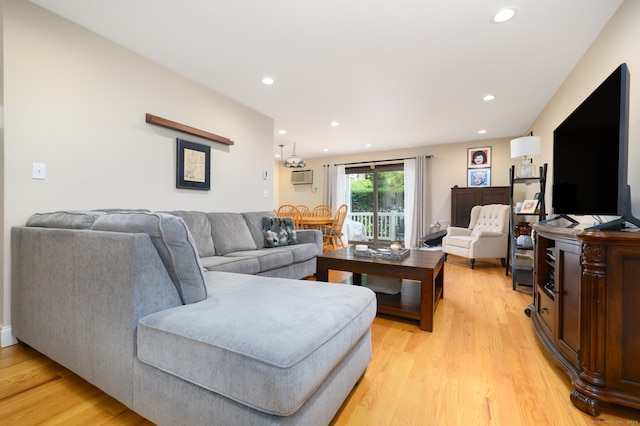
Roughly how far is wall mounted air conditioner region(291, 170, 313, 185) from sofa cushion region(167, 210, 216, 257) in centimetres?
464

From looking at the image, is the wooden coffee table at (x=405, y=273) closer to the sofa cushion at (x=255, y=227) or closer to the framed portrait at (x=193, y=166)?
the sofa cushion at (x=255, y=227)

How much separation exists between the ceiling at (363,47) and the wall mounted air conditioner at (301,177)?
3331 mm

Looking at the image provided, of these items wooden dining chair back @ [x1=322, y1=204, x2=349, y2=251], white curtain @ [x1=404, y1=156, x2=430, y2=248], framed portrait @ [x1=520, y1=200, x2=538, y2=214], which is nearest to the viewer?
framed portrait @ [x1=520, y1=200, x2=538, y2=214]

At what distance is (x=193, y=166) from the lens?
3.03 m

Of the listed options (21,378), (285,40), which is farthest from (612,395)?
(285,40)

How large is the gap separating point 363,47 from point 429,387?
251 cm

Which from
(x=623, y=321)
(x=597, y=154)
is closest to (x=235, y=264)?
(x=623, y=321)

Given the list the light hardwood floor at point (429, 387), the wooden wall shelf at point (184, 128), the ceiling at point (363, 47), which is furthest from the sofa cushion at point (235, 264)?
the ceiling at point (363, 47)

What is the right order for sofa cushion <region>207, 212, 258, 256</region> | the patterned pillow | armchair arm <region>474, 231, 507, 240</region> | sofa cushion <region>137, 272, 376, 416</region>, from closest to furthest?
sofa cushion <region>137, 272, 376, 416</region>
sofa cushion <region>207, 212, 258, 256</region>
the patterned pillow
armchair arm <region>474, 231, 507, 240</region>

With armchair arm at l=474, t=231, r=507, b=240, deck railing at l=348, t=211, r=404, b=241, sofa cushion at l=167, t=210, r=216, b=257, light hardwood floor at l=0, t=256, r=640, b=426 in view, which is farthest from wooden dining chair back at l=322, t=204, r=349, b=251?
light hardwood floor at l=0, t=256, r=640, b=426

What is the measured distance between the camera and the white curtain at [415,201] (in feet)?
19.2

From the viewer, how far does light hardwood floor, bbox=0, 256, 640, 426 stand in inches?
45.9

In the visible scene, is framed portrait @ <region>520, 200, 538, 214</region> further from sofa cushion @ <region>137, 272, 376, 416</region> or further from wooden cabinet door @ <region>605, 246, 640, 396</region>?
sofa cushion @ <region>137, 272, 376, 416</region>

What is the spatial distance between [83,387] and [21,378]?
385 mm
